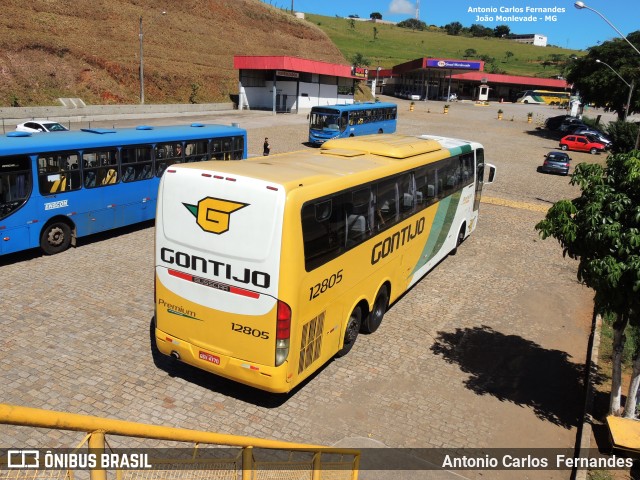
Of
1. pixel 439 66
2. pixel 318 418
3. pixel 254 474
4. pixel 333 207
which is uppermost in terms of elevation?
pixel 439 66

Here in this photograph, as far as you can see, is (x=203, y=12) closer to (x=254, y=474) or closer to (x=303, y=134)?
Result: (x=303, y=134)

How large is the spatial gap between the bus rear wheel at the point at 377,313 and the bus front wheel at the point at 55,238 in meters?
8.81

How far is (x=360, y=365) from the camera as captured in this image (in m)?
9.84

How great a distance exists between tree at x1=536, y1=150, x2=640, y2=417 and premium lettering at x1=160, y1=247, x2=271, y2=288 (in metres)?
4.32

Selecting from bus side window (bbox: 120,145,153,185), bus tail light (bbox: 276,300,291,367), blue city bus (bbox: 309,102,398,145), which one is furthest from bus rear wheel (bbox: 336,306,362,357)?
blue city bus (bbox: 309,102,398,145)

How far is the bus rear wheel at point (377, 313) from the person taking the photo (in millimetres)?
10781

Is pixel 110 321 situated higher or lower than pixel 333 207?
lower

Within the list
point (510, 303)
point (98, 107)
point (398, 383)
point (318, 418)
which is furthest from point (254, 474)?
point (98, 107)

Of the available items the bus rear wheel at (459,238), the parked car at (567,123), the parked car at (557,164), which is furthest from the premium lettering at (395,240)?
the parked car at (567,123)

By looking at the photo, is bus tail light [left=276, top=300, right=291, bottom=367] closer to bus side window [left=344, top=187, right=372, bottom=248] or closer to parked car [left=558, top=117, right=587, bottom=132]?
bus side window [left=344, top=187, right=372, bottom=248]

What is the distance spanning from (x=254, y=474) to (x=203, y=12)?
82480mm

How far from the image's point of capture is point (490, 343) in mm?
11086

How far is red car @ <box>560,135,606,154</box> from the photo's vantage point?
41438 mm

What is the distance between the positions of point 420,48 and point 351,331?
15298 centimetres
